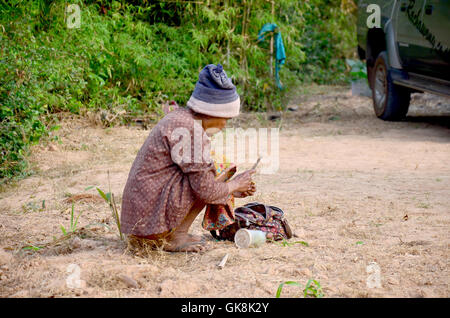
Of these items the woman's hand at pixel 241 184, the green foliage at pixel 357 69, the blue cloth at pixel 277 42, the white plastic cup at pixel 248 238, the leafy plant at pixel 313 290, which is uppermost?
the blue cloth at pixel 277 42

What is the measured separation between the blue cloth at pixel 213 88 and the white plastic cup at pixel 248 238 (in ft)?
2.66

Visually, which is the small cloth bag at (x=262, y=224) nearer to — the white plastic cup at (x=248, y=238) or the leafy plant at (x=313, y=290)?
the white plastic cup at (x=248, y=238)

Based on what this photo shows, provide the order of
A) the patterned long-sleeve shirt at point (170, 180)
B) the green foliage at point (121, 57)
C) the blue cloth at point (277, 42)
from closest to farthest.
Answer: the patterned long-sleeve shirt at point (170, 180), the green foliage at point (121, 57), the blue cloth at point (277, 42)

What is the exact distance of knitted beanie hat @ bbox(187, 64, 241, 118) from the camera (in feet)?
10.2

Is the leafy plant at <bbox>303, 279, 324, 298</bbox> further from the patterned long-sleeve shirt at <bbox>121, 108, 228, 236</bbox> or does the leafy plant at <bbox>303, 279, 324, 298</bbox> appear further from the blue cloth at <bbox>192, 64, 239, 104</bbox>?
the blue cloth at <bbox>192, 64, 239, 104</bbox>

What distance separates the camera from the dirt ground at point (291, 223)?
9.02 ft

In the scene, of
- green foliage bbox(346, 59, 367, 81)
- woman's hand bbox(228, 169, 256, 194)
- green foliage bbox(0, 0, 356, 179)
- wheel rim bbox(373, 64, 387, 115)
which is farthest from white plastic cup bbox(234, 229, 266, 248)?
green foliage bbox(346, 59, 367, 81)

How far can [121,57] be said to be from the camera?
7594 mm

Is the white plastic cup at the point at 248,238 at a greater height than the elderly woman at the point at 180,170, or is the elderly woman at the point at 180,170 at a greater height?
the elderly woman at the point at 180,170

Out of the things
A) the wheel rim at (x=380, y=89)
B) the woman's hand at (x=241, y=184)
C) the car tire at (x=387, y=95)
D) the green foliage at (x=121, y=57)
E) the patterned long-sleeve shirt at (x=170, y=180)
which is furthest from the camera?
the wheel rim at (x=380, y=89)

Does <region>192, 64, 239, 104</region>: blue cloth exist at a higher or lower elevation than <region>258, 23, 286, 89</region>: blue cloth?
higher

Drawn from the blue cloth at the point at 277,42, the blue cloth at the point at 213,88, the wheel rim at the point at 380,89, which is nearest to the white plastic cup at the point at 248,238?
the blue cloth at the point at 213,88

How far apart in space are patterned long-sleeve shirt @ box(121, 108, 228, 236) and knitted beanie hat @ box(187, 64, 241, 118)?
0.09 m

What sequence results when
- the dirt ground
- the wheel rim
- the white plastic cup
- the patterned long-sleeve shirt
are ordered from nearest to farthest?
the dirt ground, the patterned long-sleeve shirt, the white plastic cup, the wheel rim
